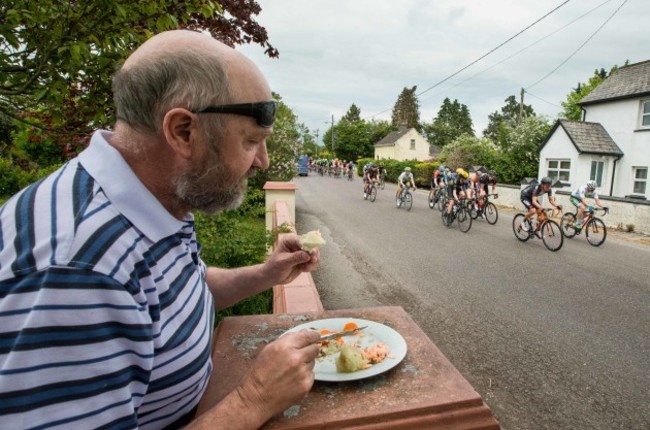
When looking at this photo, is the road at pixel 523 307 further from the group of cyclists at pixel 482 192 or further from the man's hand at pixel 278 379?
the man's hand at pixel 278 379

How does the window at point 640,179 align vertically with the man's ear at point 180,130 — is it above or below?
below

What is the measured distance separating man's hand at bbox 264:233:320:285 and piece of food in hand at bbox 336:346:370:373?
0.58 m

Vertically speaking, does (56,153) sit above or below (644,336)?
above

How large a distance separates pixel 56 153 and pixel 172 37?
59.4 ft

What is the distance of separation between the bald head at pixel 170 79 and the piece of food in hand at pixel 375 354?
0.94 m

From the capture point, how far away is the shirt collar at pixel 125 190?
97 centimetres

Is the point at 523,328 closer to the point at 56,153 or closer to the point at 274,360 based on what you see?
the point at 274,360

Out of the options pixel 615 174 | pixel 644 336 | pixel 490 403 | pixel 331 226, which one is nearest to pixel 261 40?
pixel 490 403

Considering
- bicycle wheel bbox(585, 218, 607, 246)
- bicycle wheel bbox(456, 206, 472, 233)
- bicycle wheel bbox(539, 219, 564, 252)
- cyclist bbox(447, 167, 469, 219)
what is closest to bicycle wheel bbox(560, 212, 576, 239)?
bicycle wheel bbox(585, 218, 607, 246)

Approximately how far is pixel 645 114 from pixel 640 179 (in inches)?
120

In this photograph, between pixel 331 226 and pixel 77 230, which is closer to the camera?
pixel 77 230

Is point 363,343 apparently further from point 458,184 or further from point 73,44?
point 458,184

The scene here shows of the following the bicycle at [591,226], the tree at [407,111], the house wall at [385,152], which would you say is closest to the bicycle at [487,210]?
the bicycle at [591,226]

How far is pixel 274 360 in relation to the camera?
110cm
